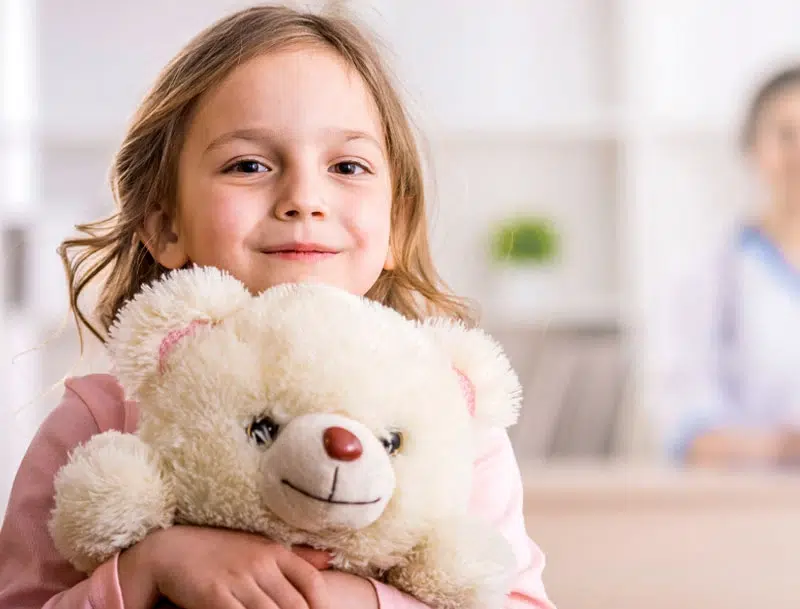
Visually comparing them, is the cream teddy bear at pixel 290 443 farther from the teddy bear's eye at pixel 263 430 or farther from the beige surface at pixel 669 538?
the beige surface at pixel 669 538

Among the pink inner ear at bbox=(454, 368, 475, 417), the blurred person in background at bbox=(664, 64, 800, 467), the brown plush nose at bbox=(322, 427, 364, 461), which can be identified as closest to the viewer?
the brown plush nose at bbox=(322, 427, 364, 461)

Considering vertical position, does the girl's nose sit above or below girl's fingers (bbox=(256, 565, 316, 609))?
above

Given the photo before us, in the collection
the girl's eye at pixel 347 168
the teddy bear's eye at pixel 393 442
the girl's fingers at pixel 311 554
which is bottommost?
the girl's fingers at pixel 311 554

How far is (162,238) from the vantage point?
3.16 ft

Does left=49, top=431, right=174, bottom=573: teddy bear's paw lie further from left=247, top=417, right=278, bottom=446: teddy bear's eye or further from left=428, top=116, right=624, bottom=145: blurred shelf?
left=428, top=116, right=624, bottom=145: blurred shelf

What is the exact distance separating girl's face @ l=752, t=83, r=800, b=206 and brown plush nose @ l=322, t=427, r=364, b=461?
2.48 metres

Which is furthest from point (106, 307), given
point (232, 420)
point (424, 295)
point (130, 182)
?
point (232, 420)

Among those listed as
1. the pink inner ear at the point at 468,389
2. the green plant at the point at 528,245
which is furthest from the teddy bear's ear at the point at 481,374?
the green plant at the point at 528,245

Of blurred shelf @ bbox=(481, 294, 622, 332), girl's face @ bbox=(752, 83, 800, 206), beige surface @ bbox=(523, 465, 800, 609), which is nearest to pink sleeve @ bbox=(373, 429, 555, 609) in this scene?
beige surface @ bbox=(523, 465, 800, 609)

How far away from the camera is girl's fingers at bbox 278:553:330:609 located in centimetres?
70

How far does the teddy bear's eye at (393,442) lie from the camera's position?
0.69 m

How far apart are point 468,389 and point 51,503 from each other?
35 cm

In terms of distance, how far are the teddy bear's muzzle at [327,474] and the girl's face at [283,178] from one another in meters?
0.24

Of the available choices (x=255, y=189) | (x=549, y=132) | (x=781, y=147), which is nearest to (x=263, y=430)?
(x=255, y=189)
